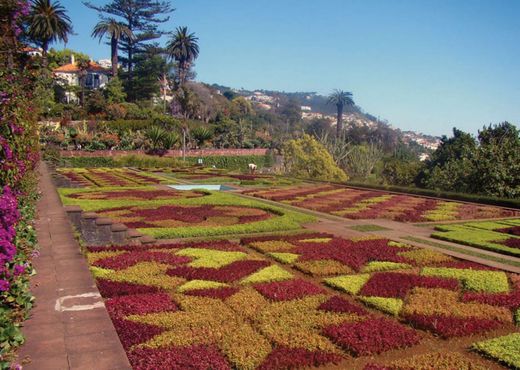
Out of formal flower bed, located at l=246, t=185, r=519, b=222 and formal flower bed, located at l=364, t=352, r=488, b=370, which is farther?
formal flower bed, located at l=246, t=185, r=519, b=222

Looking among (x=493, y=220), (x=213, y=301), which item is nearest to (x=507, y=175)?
(x=493, y=220)

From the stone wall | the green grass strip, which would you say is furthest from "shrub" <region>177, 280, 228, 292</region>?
the stone wall

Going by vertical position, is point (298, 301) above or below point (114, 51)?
below

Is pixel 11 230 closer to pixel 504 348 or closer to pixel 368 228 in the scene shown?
pixel 504 348

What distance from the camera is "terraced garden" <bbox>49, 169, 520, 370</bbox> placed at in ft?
17.3

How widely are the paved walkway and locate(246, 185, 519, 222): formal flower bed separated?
11.8m

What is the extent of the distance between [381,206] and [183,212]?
27.6 ft

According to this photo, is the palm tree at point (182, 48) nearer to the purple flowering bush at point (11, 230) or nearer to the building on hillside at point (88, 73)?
the building on hillside at point (88, 73)

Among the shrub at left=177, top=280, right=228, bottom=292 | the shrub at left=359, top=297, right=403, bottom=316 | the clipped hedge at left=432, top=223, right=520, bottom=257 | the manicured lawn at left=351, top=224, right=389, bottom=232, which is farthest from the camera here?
the manicured lawn at left=351, top=224, right=389, bottom=232

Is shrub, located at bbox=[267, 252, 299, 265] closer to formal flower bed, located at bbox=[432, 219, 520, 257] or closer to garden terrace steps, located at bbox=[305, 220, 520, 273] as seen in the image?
garden terrace steps, located at bbox=[305, 220, 520, 273]

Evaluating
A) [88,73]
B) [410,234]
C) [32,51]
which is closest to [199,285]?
[410,234]

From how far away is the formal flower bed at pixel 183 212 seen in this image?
507 inches

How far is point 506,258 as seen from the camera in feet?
35.3

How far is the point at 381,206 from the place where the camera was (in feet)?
63.7
